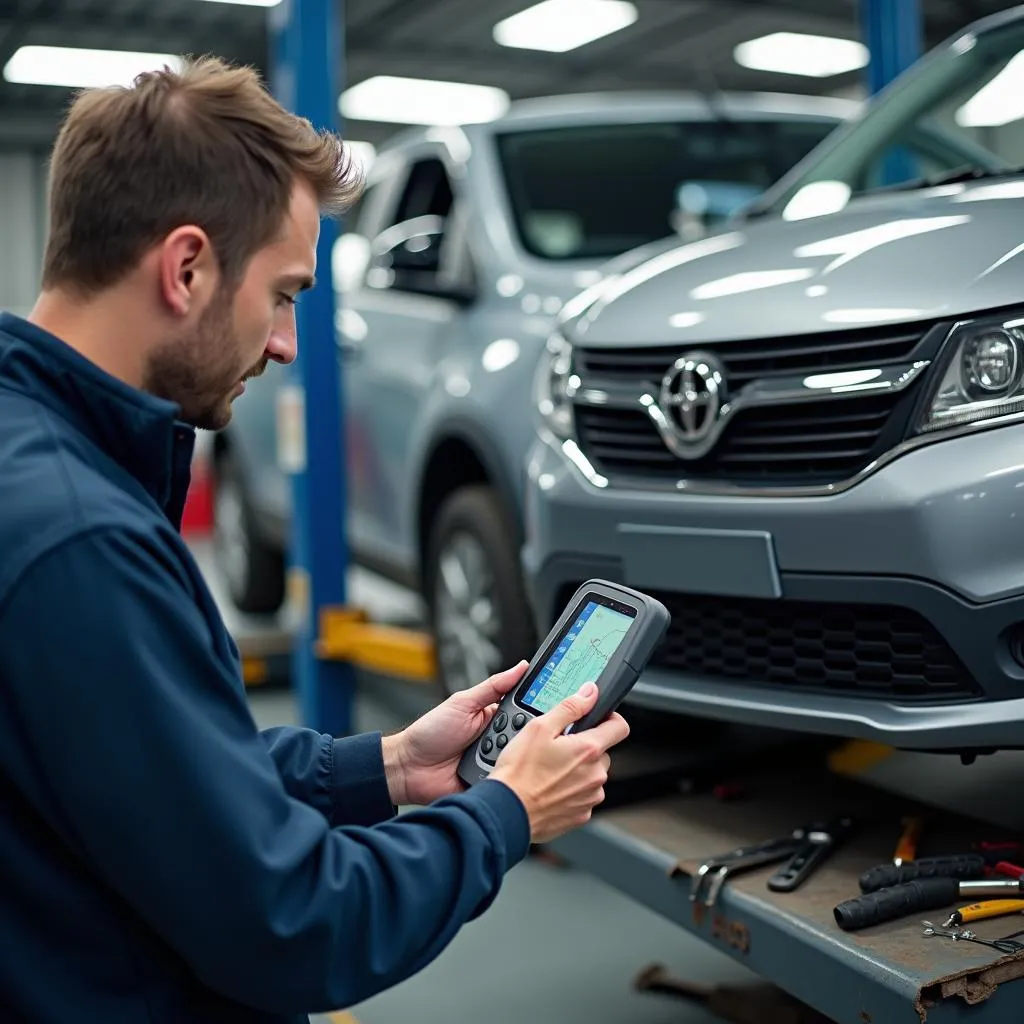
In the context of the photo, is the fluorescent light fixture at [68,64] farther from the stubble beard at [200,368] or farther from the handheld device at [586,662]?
the stubble beard at [200,368]

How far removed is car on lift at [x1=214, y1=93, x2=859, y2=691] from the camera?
303 centimetres

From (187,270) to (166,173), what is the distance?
76mm

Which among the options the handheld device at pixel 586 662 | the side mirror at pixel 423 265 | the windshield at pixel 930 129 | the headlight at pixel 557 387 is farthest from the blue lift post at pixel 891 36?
the handheld device at pixel 586 662

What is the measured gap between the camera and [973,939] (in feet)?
5.19

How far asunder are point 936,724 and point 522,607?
1.28 m

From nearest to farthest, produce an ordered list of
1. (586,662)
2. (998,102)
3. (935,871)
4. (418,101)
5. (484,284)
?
(586,662)
(935,871)
(998,102)
(484,284)
(418,101)

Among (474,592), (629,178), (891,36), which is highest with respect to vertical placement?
(891,36)

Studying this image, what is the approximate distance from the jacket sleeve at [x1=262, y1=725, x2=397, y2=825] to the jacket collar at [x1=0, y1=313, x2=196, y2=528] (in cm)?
46

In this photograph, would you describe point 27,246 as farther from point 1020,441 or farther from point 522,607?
point 1020,441

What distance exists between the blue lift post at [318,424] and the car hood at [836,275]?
5.07 ft

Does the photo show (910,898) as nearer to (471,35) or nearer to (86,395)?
(86,395)

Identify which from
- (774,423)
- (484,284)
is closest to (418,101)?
(484,284)

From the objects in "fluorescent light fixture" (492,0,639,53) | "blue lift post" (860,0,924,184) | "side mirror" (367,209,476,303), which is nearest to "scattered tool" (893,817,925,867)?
"side mirror" (367,209,476,303)

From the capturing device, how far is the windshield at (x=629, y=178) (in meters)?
3.46
